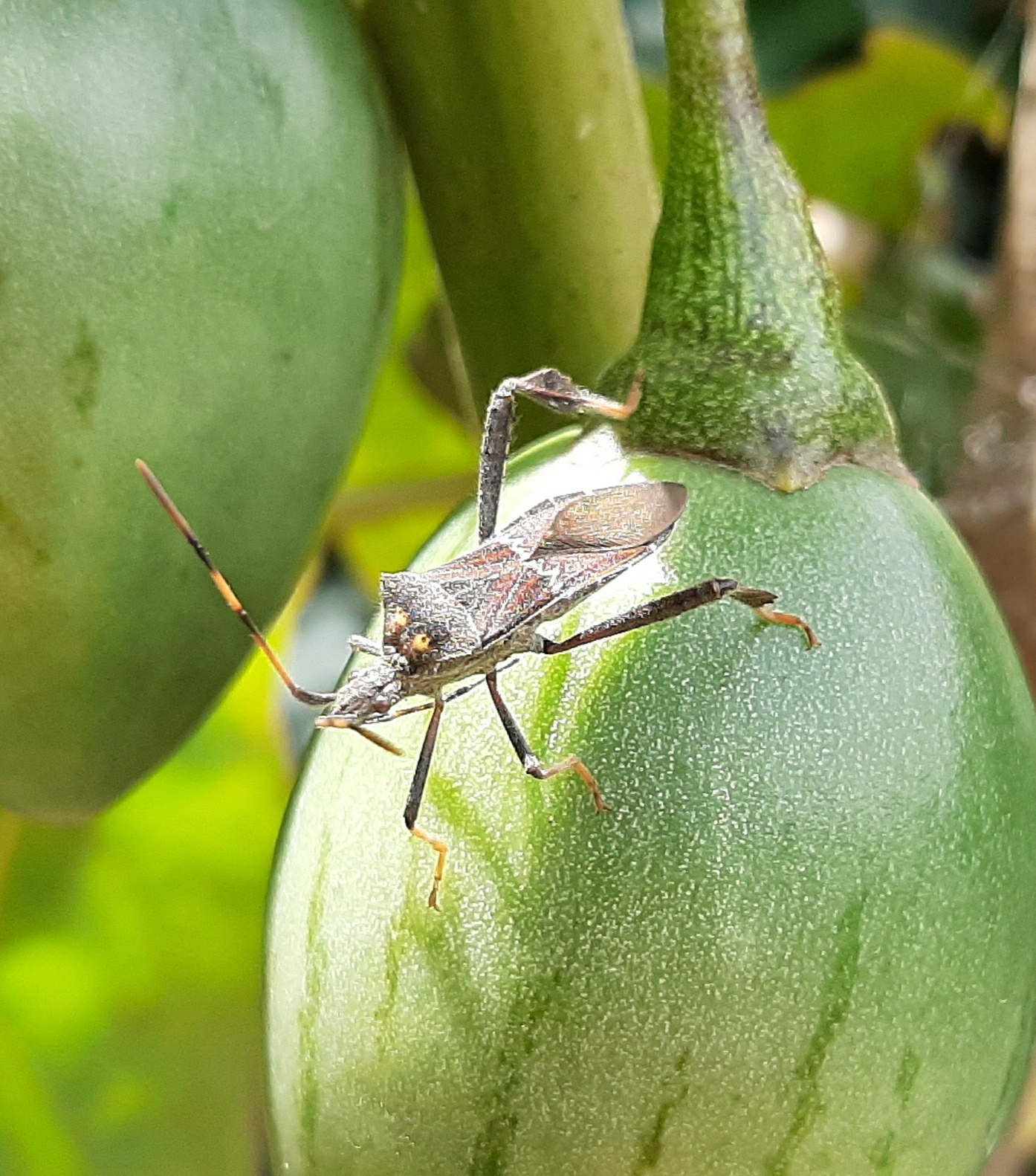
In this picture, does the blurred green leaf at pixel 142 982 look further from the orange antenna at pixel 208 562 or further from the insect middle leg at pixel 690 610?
the insect middle leg at pixel 690 610

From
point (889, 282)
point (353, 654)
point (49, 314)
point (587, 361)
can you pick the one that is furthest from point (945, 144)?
point (49, 314)

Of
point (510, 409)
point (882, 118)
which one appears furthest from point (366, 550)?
point (510, 409)

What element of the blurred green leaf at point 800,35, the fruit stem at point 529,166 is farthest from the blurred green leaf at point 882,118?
the fruit stem at point 529,166

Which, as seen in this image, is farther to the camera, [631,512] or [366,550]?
[366,550]

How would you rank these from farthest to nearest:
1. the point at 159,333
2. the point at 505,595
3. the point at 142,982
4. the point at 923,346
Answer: the point at 923,346, the point at 142,982, the point at 505,595, the point at 159,333

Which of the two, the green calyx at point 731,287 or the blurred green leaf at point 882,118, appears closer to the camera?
the green calyx at point 731,287

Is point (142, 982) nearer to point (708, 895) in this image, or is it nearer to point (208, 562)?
point (208, 562)
